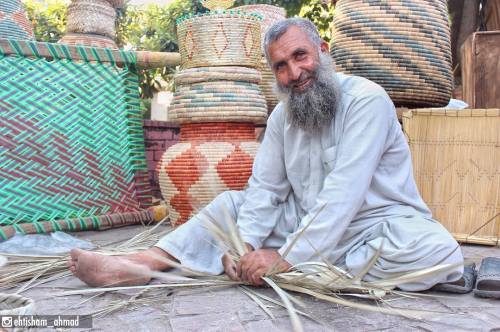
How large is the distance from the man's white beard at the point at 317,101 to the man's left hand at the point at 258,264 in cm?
→ 56

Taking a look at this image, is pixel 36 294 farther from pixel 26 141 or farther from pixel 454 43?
pixel 454 43

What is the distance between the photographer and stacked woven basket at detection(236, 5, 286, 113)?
4.04 m

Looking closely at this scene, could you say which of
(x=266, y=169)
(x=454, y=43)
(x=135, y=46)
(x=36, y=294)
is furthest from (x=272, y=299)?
(x=135, y=46)

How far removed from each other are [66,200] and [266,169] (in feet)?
5.01

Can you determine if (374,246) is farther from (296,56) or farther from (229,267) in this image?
(296,56)

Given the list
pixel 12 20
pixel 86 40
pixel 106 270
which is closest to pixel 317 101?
pixel 106 270

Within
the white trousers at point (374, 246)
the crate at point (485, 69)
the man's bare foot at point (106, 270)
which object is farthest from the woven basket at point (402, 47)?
the man's bare foot at point (106, 270)

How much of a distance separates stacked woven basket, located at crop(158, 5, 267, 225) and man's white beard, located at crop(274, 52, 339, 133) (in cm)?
113

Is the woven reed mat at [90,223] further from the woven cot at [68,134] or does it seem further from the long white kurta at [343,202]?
the long white kurta at [343,202]

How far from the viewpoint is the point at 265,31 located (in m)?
3.97

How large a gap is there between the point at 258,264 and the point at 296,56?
2.81 feet

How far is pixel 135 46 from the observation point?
32.8 ft

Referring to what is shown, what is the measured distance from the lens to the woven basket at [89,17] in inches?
238

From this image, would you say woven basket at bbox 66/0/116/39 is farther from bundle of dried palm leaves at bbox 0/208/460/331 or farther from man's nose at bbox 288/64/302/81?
man's nose at bbox 288/64/302/81
